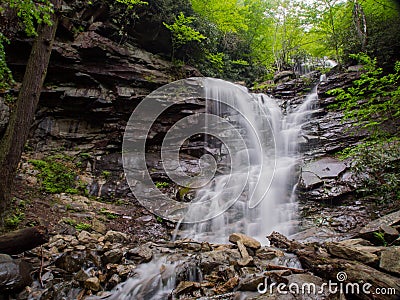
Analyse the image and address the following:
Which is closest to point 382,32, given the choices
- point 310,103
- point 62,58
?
point 310,103

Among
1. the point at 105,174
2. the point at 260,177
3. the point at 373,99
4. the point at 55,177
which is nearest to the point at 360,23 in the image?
the point at 373,99

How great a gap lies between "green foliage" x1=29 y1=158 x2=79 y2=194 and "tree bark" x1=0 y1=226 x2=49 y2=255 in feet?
11.3

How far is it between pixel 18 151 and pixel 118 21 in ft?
24.4

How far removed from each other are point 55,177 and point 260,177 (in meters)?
6.81

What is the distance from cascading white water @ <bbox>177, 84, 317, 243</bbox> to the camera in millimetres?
6277

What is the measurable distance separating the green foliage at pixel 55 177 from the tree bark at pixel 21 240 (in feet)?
11.3

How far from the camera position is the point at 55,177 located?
22.8 feet

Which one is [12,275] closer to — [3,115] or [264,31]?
[3,115]

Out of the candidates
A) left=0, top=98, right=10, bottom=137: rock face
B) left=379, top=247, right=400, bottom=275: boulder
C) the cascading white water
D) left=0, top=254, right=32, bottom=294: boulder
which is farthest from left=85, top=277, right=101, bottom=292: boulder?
left=0, top=98, right=10, bottom=137: rock face

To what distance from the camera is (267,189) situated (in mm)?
7621

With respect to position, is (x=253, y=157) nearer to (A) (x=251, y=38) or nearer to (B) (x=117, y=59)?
(B) (x=117, y=59)

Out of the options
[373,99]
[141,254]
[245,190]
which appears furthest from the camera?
[245,190]

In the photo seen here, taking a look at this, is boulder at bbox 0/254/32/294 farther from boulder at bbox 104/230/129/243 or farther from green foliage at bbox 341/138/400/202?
green foliage at bbox 341/138/400/202

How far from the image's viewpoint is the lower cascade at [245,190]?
3.59 m
